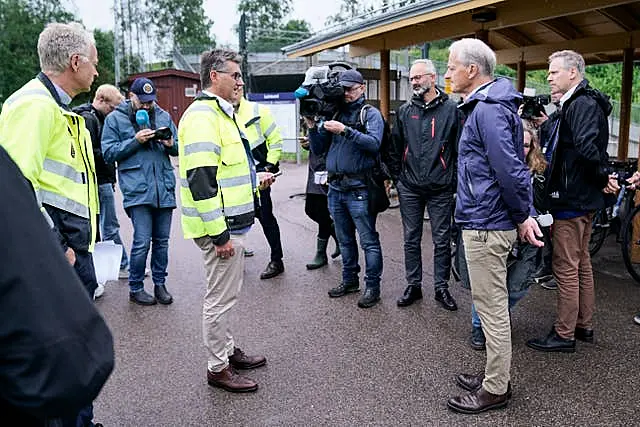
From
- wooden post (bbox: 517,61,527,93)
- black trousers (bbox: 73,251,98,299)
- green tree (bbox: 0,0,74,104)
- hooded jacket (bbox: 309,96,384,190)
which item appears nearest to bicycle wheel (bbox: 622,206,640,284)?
hooded jacket (bbox: 309,96,384,190)

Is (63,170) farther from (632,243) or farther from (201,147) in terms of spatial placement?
(632,243)

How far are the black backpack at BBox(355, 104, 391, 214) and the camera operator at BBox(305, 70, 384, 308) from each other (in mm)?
27

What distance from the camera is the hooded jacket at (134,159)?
4.97 m

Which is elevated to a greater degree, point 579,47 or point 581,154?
point 579,47

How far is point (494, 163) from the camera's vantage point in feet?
9.79

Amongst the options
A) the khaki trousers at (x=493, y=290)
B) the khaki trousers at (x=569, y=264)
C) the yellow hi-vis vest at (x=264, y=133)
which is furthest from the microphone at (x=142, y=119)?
the khaki trousers at (x=569, y=264)

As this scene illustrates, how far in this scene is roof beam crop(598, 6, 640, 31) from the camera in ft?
26.5

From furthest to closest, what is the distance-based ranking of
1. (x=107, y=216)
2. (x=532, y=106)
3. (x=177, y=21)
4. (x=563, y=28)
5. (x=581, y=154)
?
(x=177, y=21)
(x=563, y=28)
(x=107, y=216)
(x=532, y=106)
(x=581, y=154)

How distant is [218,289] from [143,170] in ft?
6.70

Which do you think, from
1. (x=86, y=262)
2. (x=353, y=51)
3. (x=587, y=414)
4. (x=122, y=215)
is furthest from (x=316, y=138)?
(x=353, y=51)

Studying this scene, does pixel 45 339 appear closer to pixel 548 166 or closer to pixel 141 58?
pixel 548 166

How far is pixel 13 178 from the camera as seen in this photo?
108 centimetres

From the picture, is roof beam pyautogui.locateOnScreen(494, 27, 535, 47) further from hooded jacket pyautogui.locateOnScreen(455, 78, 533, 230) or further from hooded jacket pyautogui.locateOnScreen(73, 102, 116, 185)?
hooded jacket pyautogui.locateOnScreen(455, 78, 533, 230)

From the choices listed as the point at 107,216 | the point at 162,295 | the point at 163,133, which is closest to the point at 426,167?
the point at 163,133
